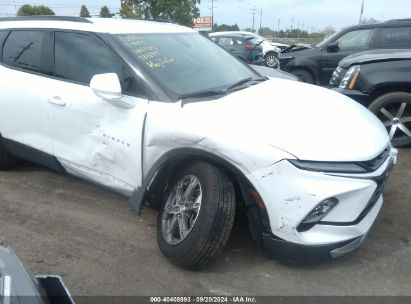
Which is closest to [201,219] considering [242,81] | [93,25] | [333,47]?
[242,81]

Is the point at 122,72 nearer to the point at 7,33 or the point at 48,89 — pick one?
the point at 48,89

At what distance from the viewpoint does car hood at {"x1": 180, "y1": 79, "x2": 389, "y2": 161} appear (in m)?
2.83

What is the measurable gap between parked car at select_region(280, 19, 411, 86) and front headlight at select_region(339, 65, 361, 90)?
9.99 feet

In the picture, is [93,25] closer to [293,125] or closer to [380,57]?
[293,125]

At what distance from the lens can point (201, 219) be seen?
2.92 meters

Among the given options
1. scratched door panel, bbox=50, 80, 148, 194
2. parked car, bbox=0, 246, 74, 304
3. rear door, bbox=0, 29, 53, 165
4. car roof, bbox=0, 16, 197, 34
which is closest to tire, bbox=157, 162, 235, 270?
scratched door panel, bbox=50, 80, 148, 194

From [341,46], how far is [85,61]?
7.00m

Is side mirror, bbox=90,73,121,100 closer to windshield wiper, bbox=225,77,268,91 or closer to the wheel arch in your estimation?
the wheel arch

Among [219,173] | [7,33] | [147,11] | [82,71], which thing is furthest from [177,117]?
[147,11]

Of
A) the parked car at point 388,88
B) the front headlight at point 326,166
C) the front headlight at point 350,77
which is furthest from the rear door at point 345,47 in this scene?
the front headlight at point 326,166

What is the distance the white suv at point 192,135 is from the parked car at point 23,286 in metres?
1.20

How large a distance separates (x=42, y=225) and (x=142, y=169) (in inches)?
43.3

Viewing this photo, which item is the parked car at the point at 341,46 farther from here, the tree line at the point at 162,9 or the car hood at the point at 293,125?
the tree line at the point at 162,9

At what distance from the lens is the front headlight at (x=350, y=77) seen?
5.80m
